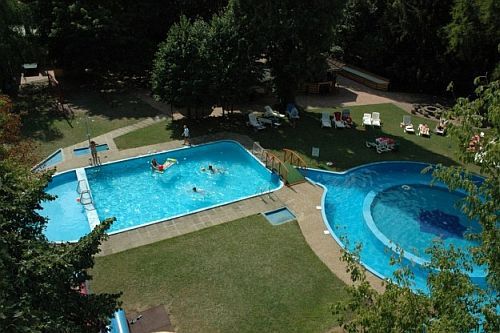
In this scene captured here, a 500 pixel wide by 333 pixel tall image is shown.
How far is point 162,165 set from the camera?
24.9 meters

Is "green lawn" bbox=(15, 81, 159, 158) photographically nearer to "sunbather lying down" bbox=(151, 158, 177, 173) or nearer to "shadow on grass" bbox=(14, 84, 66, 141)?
"shadow on grass" bbox=(14, 84, 66, 141)

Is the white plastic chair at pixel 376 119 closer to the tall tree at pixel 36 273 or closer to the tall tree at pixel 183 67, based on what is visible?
the tall tree at pixel 183 67

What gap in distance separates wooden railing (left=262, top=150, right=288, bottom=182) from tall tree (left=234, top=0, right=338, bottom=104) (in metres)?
7.24

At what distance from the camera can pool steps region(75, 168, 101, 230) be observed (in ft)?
64.8

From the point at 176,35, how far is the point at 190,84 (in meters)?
3.50

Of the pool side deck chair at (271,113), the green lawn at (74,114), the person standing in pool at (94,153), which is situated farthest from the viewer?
the pool side deck chair at (271,113)

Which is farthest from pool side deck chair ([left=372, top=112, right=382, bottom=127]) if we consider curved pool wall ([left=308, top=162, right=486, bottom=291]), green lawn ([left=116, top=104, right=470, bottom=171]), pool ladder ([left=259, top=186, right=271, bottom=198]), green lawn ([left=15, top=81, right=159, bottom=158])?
green lawn ([left=15, top=81, right=159, bottom=158])

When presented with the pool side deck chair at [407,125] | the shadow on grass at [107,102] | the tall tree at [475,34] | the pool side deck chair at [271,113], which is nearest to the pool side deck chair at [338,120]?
the pool side deck chair at [271,113]

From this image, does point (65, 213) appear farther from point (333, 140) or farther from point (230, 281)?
point (333, 140)

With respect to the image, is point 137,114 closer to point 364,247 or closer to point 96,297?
point 364,247

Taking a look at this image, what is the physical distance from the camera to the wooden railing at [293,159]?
24289 mm

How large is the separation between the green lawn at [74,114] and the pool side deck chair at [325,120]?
12.6 meters

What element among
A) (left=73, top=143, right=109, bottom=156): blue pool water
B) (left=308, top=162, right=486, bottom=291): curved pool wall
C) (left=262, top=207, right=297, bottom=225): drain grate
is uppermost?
(left=73, top=143, right=109, bottom=156): blue pool water

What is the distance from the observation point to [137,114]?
31.3 metres
